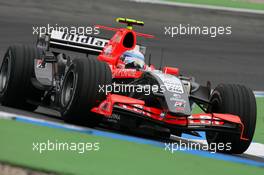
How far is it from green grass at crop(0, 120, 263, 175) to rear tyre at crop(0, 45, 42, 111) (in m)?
2.64

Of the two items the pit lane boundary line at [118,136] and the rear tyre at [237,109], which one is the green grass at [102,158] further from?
the rear tyre at [237,109]

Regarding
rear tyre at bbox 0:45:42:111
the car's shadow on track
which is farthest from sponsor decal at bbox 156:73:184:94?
rear tyre at bbox 0:45:42:111

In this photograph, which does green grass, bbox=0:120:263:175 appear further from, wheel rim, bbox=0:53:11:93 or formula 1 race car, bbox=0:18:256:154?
wheel rim, bbox=0:53:11:93

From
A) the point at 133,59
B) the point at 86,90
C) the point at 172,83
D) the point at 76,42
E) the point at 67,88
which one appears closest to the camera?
the point at 86,90

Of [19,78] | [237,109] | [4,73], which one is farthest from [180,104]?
[4,73]

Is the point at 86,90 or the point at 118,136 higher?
the point at 86,90

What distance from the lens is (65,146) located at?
830cm

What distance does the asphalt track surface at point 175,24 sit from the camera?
60.6 feet

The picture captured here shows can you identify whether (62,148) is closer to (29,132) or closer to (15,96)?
(29,132)

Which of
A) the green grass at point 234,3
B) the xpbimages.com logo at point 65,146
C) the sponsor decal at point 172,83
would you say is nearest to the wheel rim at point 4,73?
the sponsor decal at point 172,83

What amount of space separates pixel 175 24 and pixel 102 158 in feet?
44.6

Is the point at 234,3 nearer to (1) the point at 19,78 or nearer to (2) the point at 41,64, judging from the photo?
(2) the point at 41,64

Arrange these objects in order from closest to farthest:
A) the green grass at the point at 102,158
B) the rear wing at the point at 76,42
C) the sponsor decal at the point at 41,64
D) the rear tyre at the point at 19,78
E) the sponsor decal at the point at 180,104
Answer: the green grass at the point at 102,158 → the sponsor decal at the point at 180,104 → the rear tyre at the point at 19,78 → the sponsor decal at the point at 41,64 → the rear wing at the point at 76,42

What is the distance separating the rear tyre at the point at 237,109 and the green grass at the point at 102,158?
1.65m
